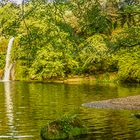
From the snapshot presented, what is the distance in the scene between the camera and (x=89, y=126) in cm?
2641

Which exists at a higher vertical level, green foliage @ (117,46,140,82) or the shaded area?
green foliage @ (117,46,140,82)

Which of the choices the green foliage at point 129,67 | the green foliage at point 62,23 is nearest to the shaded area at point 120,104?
the green foliage at point 62,23

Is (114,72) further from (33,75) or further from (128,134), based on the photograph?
(128,134)

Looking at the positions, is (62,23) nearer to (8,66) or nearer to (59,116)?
(59,116)

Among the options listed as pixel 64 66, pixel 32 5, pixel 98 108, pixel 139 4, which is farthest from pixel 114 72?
pixel 32 5

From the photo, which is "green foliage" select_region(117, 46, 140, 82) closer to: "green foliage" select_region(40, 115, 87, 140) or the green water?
the green water

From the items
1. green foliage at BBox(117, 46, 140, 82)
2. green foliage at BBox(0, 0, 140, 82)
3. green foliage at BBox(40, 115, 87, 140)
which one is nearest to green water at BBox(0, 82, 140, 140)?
green foliage at BBox(40, 115, 87, 140)

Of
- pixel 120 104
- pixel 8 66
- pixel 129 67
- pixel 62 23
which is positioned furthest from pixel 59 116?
pixel 8 66

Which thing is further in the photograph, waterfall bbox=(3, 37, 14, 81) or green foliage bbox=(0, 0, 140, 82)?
waterfall bbox=(3, 37, 14, 81)

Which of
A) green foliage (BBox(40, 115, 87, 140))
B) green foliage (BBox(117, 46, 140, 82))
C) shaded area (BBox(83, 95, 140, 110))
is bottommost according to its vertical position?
shaded area (BBox(83, 95, 140, 110))

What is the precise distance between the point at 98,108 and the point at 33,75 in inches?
2095

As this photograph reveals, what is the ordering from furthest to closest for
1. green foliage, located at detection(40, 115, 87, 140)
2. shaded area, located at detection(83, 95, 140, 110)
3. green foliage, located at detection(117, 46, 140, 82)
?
green foliage, located at detection(117, 46, 140, 82) → shaded area, located at detection(83, 95, 140, 110) → green foliage, located at detection(40, 115, 87, 140)

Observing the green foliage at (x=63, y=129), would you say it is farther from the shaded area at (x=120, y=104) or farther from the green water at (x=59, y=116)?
the shaded area at (x=120, y=104)

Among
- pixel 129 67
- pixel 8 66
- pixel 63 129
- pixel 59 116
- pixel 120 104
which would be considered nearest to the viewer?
pixel 63 129
